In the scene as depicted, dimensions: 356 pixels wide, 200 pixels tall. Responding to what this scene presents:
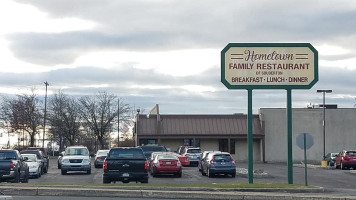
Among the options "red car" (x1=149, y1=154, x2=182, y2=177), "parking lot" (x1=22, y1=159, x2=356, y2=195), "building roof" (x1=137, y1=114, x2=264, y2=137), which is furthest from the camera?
"building roof" (x1=137, y1=114, x2=264, y2=137)

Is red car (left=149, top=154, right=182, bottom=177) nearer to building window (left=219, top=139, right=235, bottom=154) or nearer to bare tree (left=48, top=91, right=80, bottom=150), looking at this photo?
building window (left=219, top=139, right=235, bottom=154)

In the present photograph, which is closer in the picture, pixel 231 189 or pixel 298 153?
pixel 231 189

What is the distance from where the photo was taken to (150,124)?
68438mm

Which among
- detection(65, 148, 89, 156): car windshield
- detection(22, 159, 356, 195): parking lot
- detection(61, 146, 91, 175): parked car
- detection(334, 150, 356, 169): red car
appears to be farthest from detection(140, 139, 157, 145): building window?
detection(61, 146, 91, 175): parked car

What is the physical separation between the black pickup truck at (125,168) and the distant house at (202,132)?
41.4 metres

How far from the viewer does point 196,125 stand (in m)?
68.1

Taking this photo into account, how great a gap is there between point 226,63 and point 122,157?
5826 millimetres

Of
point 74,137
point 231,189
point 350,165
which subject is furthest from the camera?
point 74,137

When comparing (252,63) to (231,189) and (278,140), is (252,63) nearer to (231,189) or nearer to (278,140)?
(231,189)

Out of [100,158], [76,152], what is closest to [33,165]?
[76,152]

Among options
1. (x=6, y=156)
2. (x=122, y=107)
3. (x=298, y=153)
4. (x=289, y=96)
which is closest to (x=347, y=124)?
(x=298, y=153)

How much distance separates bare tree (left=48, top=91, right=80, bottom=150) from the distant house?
12.7 m

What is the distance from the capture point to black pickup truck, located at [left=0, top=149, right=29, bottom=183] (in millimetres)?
25453

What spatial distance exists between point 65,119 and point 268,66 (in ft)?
181
